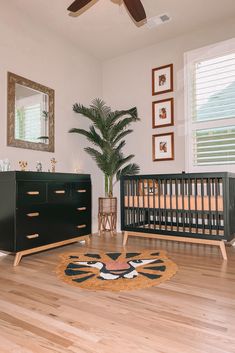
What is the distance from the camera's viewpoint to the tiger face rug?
1935 mm

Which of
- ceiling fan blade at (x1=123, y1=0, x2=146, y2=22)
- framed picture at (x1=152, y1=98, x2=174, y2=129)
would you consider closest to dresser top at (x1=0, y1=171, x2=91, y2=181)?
framed picture at (x1=152, y1=98, x2=174, y2=129)

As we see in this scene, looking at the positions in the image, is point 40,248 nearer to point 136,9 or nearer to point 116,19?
point 136,9

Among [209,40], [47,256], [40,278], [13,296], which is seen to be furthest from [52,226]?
[209,40]

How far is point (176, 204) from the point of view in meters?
2.96

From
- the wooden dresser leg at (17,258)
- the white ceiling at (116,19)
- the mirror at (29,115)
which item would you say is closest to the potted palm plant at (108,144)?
the mirror at (29,115)

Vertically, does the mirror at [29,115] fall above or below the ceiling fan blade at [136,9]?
below

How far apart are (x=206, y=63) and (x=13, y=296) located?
3.47 metres

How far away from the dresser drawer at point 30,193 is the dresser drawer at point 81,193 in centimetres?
44

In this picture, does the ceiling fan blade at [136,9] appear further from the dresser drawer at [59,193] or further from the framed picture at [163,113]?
the dresser drawer at [59,193]

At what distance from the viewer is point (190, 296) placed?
67.5 inches

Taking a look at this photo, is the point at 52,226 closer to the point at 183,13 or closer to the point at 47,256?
the point at 47,256

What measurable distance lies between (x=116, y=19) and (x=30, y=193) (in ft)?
7.96

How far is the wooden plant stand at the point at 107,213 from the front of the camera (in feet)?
12.8

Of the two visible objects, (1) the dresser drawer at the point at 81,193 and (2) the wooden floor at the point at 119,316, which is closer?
(2) the wooden floor at the point at 119,316
